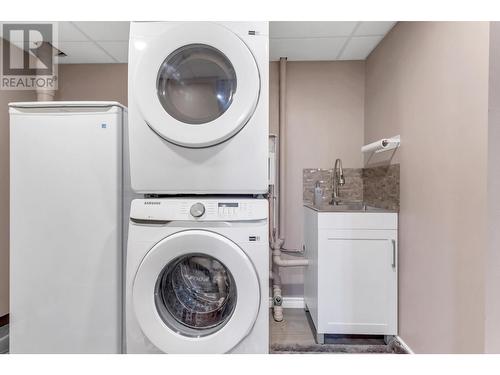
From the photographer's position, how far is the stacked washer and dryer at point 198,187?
1.24 meters

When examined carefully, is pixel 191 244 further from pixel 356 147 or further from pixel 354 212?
pixel 356 147

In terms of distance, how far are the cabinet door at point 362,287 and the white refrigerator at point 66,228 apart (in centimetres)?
131

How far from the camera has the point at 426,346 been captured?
4.83 ft

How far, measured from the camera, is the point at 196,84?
4.59 feet

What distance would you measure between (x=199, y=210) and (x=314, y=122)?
1.57 metres

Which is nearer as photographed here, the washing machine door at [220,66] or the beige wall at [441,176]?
the beige wall at [441,176]

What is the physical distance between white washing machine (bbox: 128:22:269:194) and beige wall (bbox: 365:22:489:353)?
86cm

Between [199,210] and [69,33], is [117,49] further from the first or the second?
[199,210]

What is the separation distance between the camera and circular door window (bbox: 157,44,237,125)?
1.35 meters

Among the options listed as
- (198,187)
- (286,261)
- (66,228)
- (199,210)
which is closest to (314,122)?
(286,261)

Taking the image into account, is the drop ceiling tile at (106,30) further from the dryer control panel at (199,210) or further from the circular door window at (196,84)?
the dryer control panel at (199,210)

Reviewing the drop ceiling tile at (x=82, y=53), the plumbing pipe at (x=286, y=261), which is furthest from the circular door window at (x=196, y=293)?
the drop ceiling tile at (x=82, y=53)

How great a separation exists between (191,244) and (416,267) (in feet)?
4.20

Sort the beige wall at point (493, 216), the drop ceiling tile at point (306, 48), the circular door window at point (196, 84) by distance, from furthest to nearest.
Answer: the drop ceiling tile at point (306, 48) → the circular door window at point (196, 84) → the beige wall at point (493, 216)
